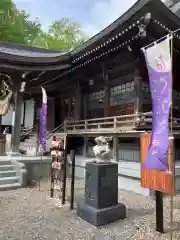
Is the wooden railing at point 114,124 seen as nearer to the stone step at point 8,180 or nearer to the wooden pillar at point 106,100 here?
the wooden pillar at point 106,100

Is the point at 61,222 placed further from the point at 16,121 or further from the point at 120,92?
the point at 120,92

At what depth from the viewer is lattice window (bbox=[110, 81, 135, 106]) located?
Result: 402 inches

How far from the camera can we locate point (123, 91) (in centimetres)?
1052

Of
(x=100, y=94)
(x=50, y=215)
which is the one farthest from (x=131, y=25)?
(x=50, y=215)

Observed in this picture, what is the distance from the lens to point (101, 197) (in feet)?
16.5

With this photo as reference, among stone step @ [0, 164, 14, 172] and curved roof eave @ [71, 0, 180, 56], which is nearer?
curved roof eave @ [71, 0, 180, 56]

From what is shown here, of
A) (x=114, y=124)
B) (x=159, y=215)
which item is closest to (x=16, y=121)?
(x=114, y=124)

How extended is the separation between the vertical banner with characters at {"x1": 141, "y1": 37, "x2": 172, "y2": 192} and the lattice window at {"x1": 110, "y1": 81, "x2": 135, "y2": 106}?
6055 millimetres

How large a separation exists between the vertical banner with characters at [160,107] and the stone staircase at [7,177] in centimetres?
563

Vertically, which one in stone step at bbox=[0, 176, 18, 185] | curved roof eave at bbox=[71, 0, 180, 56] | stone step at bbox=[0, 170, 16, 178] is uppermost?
curved roof eave at bbox=[71, 0, 180, 56]

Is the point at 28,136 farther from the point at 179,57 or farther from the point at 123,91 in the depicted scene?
the point at 179,57

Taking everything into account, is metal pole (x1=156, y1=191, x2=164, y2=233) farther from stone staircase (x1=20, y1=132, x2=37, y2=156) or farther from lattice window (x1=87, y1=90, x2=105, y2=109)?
stone staircase (x1=20, y1=132, x2=37, y2=156)

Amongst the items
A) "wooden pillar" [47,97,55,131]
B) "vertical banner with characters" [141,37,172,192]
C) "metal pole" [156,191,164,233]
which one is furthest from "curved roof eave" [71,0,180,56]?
"wooden pillar" [47,97,55,131]

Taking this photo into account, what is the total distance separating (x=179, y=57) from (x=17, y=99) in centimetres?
752
